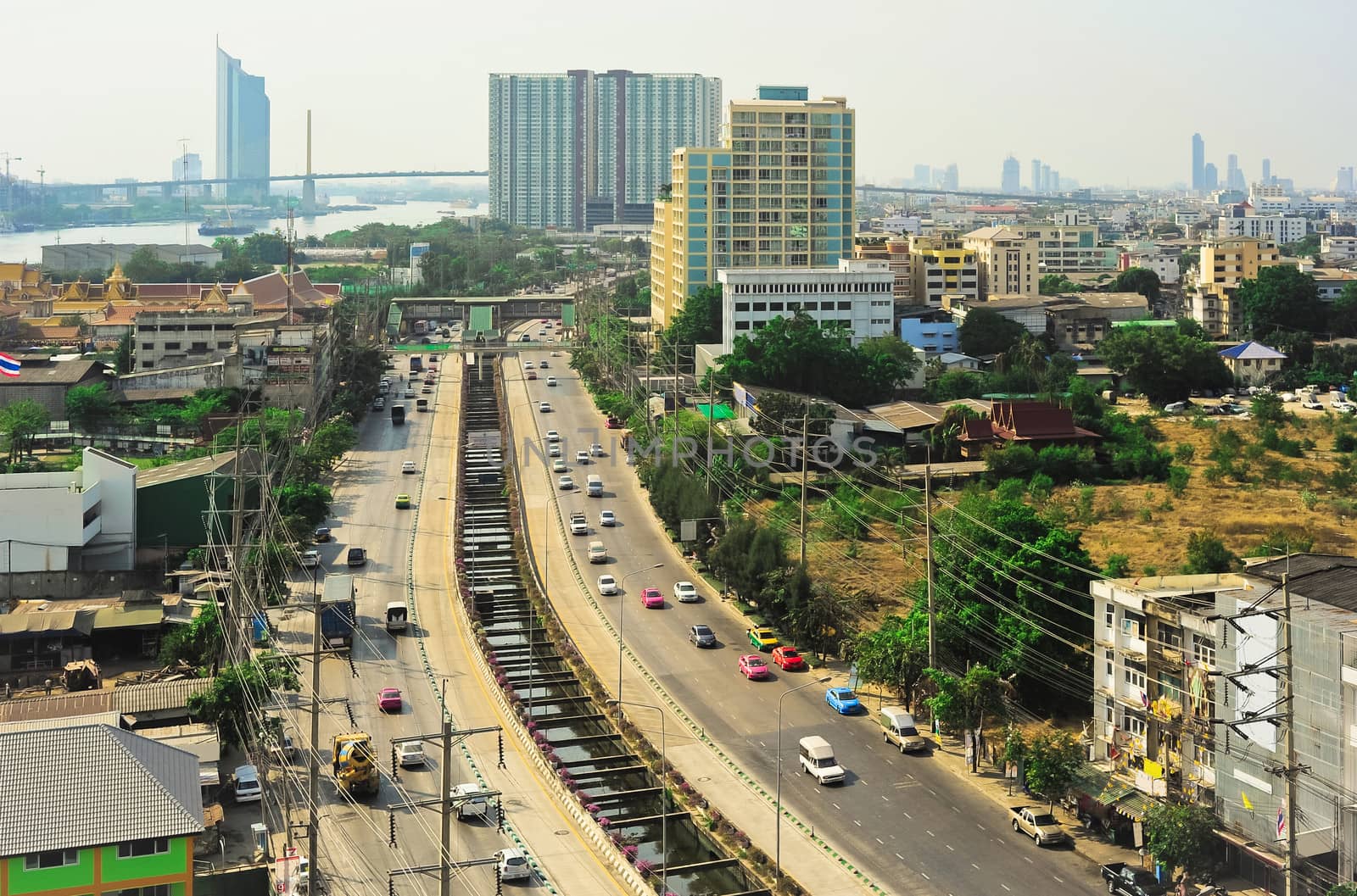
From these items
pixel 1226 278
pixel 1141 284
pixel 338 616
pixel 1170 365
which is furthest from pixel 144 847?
pixel 1141 284

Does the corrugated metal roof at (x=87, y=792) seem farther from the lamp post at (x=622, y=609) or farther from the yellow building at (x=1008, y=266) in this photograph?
the yellow building at (x=1008, y=266)

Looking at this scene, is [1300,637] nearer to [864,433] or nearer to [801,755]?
[801,755]

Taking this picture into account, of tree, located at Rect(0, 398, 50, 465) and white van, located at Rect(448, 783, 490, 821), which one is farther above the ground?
tree, located at Rect(0, 398, 50, 465)

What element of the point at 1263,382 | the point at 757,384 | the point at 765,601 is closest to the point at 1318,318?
the point at 1263,382

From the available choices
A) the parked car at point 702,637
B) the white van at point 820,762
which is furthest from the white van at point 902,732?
the parked car at point 702,637

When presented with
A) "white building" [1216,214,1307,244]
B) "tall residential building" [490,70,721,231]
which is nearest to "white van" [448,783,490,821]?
"white building" [1216,214,1307,244]

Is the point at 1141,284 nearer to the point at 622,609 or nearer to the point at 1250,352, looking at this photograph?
the point at 1250,352

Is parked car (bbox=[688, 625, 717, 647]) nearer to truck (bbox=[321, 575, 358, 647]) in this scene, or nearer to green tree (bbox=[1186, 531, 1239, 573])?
truck (bbox=[321, 575, 358, 647])
